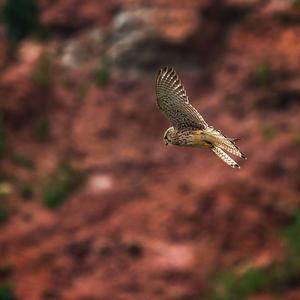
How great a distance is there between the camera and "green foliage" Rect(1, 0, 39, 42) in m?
21.9

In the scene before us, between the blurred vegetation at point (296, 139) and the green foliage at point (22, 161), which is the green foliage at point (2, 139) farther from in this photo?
the blurred vegetation at point (296, 139)

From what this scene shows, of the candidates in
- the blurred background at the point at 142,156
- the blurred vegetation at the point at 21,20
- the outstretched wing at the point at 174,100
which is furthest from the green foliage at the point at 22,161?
the outstretched wing at the point at 174,100

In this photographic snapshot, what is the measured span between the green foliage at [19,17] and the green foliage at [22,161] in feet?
14.8

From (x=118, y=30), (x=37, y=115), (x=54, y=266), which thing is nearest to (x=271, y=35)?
Answer: (x=118, y=30)

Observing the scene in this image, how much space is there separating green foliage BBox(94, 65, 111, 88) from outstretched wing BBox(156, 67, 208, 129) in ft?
44.7

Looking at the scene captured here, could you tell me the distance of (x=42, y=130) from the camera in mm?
20125

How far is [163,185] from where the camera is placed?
57.2ft

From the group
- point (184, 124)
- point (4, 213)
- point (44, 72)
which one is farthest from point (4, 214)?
point (184, 124)

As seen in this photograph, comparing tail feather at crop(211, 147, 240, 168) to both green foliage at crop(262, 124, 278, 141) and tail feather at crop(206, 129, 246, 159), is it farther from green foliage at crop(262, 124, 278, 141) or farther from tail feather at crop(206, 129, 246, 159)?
green foliage at crop(262, 124, 278, 141)

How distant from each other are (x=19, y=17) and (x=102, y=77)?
342 centimetres

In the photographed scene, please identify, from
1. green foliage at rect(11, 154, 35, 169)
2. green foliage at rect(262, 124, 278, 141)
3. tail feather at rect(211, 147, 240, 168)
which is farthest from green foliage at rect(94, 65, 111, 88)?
tail feather at rect(211, 147, 240, 168)

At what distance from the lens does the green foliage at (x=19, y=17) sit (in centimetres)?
2188

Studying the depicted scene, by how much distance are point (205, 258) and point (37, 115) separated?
7.27 metres

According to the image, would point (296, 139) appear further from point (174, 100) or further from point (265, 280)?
point (174, 100)
